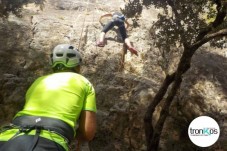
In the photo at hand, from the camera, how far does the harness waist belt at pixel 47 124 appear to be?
110 inches

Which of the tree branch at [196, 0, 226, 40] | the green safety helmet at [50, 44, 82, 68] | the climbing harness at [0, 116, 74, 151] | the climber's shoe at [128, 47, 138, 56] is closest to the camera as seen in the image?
the climbing harness at [0, 116, 74, 151]

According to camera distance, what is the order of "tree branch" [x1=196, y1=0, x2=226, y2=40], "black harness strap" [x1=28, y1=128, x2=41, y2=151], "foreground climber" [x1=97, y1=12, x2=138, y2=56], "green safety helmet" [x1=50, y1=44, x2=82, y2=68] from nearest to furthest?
"black harness strap" [x1=28, y1=128, x2=41, y2=151] → "green safety helmet" [x1=50, y1=44, x2=82, y2=68] → "tree branch" [x1=196, y1=0, x2=226, y2=40] → "foreground climber" [x1=97, y1=12, x2=138, y2=56]

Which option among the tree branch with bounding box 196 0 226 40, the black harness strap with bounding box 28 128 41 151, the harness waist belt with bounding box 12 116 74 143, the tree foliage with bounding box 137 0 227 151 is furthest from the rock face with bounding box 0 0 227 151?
the black harness strap with bounding box 28 128 41 151

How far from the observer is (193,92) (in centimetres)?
1104

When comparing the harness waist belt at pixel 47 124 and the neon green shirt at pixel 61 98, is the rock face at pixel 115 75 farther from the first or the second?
the harness waist belt at pixel 47 124

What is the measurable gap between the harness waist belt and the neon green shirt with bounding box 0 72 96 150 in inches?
2.0

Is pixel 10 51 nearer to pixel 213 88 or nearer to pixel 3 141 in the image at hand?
pixel 213 88

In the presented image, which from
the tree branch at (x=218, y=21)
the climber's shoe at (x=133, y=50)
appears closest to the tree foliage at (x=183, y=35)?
the tree branch at (x=218, y=21)

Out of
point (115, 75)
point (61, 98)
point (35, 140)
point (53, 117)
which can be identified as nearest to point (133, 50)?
point (115, 75)

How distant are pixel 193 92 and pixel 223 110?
1.22m

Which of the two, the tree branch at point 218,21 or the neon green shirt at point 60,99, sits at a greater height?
the tree branch at point 218,21

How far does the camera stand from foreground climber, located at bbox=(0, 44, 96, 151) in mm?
2674

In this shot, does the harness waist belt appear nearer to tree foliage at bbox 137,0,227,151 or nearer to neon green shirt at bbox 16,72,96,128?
neon green shirt at bbox 16,72,96,128

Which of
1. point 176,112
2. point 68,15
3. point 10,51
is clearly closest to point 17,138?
point 176,112
